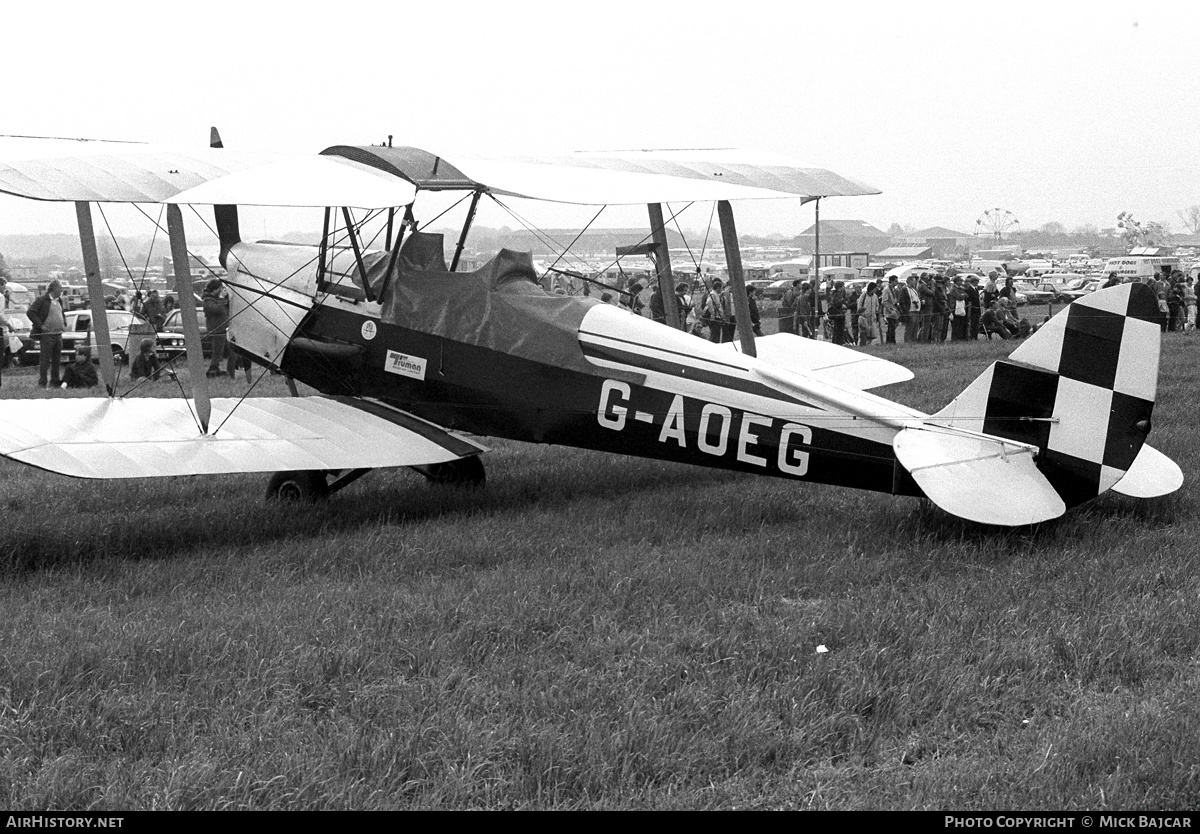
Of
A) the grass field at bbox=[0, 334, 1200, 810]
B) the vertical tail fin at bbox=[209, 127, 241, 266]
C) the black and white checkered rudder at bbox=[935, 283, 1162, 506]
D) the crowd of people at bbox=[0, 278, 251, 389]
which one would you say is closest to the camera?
the grass field at bbox=[0, 334, 1200, 810]

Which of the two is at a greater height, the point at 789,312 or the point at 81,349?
the point at 789,312

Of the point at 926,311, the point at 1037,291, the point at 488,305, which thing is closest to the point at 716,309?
the point at 926,311

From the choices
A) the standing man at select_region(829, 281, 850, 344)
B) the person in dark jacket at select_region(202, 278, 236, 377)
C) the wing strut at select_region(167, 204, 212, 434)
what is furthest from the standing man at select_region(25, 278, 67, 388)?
the standing man at select_region(829, 281, 850, 344)

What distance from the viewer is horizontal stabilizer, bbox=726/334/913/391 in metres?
9.32

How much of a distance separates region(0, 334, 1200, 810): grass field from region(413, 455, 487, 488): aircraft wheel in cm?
85

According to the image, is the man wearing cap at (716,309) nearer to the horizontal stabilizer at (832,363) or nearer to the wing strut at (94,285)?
the horizontal stabilizer at (832,363)

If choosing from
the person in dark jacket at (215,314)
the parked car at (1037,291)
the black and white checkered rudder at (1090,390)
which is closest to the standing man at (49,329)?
the person in dark jacket at (215,314)

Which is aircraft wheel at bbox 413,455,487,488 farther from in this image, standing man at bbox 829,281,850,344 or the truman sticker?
standing man at bbox 829,281,850,344

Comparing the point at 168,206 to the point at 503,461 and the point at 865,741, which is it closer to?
the point at 503,461

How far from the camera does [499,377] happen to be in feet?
25.0

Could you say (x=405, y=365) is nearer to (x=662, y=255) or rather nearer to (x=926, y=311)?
(x=662, y=255)

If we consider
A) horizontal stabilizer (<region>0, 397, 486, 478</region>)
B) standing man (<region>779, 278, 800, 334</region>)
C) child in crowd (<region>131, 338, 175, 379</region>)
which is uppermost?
horizontal stabilizer (<region>0, 397, 486, 478</region>)

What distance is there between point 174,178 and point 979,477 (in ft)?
15.6

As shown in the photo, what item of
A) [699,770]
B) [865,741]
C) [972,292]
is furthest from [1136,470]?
[972,292]
